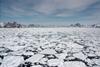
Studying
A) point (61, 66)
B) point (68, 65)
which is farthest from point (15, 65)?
point (68, 65)

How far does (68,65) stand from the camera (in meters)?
2.28

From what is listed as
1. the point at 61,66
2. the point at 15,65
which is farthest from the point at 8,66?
the point at 61,66

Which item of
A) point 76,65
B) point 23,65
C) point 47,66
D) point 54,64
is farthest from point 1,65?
point 76,65

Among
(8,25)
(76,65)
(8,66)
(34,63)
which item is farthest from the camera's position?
(8,25)

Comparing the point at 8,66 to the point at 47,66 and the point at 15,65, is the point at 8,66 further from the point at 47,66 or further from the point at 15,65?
the point at 47,66

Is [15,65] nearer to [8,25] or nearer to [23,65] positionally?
[23,65]

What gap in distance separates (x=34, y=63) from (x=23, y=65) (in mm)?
274

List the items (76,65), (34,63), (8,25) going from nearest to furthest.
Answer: (76,65)
(34,63)
(8,25)

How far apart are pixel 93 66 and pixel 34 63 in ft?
4.71

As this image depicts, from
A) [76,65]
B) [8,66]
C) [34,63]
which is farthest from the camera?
[34,63]

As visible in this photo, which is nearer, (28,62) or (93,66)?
(93,66)

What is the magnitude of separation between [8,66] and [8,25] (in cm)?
4263

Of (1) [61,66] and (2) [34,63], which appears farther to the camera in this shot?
(2) [34,63]

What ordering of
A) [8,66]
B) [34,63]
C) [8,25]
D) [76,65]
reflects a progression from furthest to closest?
[8,25] < [34,63] < [76,65] < [8,66]
